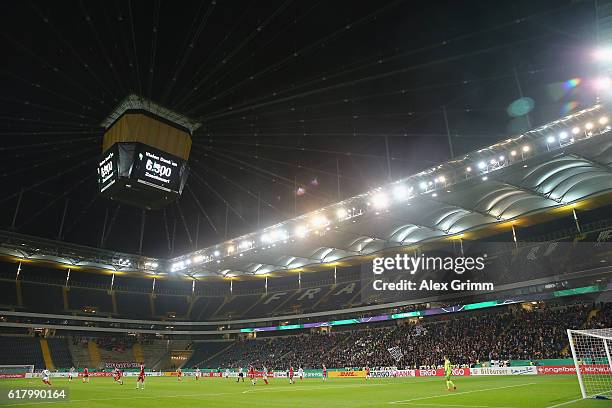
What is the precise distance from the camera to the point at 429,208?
134 feet

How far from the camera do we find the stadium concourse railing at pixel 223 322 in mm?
40916

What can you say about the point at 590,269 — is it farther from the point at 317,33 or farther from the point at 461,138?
the point at 317,33

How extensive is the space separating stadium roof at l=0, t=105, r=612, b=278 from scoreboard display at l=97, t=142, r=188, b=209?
63.4 ft

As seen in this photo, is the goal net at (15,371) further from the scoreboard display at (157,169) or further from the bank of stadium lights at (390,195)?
the scoreboard display at (157,169)

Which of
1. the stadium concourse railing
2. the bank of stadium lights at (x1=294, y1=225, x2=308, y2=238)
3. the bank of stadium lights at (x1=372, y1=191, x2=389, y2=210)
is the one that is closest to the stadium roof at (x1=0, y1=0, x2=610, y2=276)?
the bank of stadium lights at (x1=372, y1=191, x2=389, y2=210)

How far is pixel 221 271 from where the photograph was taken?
229ft

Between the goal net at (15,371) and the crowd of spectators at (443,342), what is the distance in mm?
24042

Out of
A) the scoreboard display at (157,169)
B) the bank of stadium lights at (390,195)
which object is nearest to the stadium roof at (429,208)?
the bank of stadium lights at (390,195)

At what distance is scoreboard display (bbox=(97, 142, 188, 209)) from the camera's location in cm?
2430

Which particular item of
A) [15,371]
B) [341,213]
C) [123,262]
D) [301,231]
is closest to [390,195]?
[341,213]

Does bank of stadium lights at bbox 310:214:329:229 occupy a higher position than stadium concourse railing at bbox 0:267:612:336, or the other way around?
bank of stadium lights at bbox 310:214:329:229

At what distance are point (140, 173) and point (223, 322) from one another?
50.1 meters

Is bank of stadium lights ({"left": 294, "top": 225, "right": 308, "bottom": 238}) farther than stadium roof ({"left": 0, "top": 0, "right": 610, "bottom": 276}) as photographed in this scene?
Yes

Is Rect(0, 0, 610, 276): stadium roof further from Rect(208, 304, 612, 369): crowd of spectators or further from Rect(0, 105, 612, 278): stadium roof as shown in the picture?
Rect(208, 304, 612, 369): crowd of spectators
